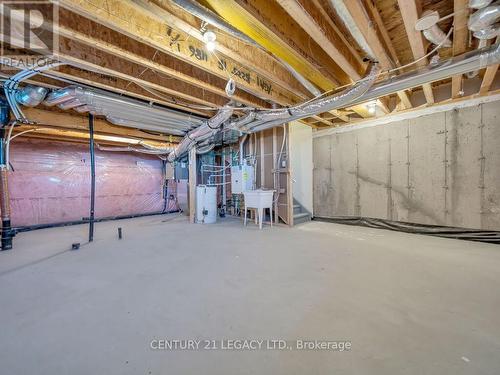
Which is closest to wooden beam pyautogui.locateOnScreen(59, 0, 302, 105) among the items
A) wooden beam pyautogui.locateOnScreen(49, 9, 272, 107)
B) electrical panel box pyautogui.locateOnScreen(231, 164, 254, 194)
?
wooden beam pyautogui.locateOnScreen(49, 9, 272, 107)

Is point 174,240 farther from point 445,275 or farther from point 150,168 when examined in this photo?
point 150,168

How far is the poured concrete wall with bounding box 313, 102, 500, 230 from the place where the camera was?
309 centimetres

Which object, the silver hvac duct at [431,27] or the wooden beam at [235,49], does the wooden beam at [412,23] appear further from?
the wooden beam at [235,49]

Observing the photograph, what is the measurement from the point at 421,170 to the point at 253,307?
3736 mm

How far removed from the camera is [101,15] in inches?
60.3

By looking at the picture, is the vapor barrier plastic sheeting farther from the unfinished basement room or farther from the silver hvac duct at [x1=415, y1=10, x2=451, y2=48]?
the silver hvac duct at [x1=415, y1=10, x2=451, y2=48]

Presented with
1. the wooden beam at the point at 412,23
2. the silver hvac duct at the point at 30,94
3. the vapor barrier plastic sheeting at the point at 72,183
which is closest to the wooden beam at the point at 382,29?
the wooden beam at the point at 412,23

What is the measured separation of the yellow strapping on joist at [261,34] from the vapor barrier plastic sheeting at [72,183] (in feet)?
17.9

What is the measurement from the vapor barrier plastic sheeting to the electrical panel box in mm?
3055

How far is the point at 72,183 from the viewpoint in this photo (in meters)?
5.19

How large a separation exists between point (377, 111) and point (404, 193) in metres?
1.56

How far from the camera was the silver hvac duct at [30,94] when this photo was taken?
2.68 metres

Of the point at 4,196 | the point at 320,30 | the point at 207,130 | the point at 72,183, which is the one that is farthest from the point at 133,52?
the point at 72,183

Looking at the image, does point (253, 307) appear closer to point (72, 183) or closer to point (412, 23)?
point (412, 23)
